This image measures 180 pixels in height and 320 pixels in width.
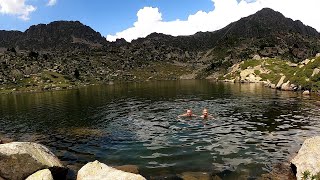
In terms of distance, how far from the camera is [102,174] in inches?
970

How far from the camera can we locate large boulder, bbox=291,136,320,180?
26.3m

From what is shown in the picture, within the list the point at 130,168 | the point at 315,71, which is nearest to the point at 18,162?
the point at 130,168

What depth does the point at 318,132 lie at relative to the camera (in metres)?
46.8

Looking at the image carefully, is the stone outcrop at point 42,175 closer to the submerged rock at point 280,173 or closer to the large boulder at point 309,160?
the submerged rock at point 280,173

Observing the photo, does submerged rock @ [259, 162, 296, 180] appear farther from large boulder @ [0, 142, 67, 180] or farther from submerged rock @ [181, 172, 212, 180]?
large boulder @ [0, 142, 67, 180]

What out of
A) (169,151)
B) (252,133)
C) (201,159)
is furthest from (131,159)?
(252,133)

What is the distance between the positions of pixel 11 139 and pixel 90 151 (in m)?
18.3

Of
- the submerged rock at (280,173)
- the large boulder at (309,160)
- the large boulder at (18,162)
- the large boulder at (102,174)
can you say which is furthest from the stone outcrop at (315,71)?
the large boulder at (18,162)

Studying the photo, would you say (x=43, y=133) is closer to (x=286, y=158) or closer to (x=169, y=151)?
(x=169, y=151)

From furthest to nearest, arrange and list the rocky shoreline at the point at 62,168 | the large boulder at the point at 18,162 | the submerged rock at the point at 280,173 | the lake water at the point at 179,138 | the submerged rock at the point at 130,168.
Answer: the lake water at the point at 179,138 < the submerged rock at the point at 130,168 < the submerged rock at the point at 280,173 < the large boulder at the point at 18,162 < the rocky shoreline at the point at 62,168

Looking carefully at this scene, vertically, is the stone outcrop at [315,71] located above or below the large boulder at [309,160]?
above

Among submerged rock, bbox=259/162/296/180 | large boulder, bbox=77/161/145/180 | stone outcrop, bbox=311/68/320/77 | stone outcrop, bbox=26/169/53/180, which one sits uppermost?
stone outcrop, bbox=311/68/320/77

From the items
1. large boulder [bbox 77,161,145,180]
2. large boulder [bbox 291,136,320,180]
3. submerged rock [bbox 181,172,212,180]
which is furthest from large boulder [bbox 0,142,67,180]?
large boulder [bbox 291,136,320,180]

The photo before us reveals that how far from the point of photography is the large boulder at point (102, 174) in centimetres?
2339
